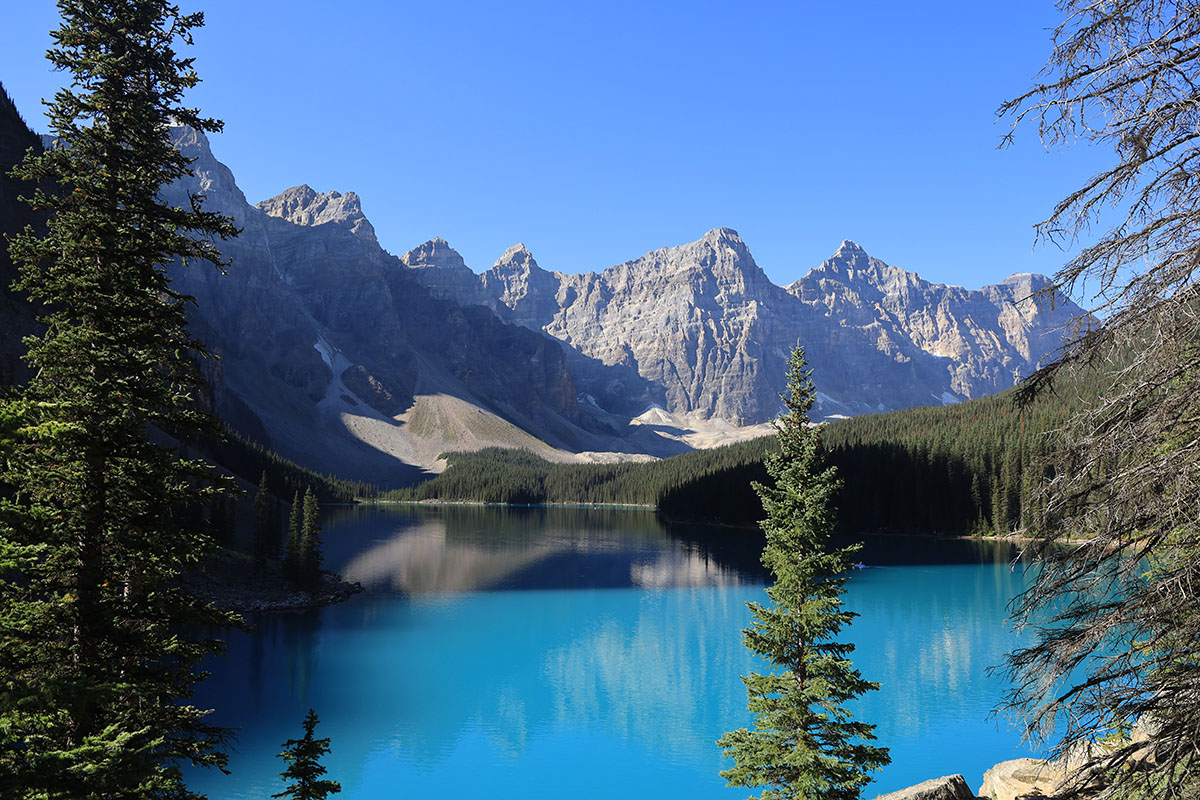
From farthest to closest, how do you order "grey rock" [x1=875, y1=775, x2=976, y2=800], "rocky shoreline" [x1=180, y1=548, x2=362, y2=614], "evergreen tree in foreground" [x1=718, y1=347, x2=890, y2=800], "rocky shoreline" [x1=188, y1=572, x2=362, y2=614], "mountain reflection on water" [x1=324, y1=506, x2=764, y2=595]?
"mountain reflection on water" [x1=324, y1=506, x2=764, y2=595]
"rocky shoreline" [x1=180, y1=548, x2=362, y2=614]
"rocky shoreline" [x1=188, y1=572, x2=362, y2=614]
"evergreen tree in foreground" [x1=718, y1=347, x2=890, y2=800]
"grey rock" [x1=875, y1=775, x2=976, y2=800]

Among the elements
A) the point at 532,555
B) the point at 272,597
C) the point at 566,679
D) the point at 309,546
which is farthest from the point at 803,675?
the point at 532,555

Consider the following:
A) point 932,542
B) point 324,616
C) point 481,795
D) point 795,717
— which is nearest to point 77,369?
point 795,717

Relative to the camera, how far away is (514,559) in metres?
81.8

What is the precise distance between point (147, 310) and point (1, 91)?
93.4 m

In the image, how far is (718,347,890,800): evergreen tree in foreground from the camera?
13.9m

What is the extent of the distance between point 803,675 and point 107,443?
13176mm

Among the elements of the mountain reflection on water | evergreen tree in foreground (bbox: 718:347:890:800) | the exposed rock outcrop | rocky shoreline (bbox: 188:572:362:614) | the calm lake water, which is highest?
evergreen tree in foreground (bbox: 718:347:890:800)

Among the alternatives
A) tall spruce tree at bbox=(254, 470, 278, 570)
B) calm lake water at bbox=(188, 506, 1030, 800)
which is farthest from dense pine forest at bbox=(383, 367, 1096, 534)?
tall spruce tree at bbox=(254, 470, 278, 570)

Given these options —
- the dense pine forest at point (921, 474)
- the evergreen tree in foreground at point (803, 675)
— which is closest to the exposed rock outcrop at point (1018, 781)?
the evergreen tree in foreground at point (803, 675)

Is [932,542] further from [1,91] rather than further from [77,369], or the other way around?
[1,91]

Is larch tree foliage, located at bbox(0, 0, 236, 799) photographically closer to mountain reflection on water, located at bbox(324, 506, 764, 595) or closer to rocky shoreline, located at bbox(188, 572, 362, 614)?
rocky shoreline, located at bbox(188, 572, 362, 614)

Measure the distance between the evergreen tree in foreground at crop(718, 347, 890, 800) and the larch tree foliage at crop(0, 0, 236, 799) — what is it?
998 centimetres

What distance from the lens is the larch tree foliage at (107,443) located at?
27.7 ft

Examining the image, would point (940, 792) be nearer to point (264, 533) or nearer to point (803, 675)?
point (803, 675)
